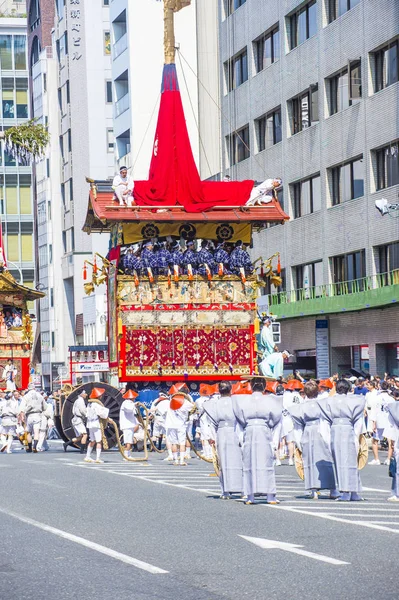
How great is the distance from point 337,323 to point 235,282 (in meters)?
8.16

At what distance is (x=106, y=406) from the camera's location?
31.3 meters

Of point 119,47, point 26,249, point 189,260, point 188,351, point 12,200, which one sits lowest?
point 188,351

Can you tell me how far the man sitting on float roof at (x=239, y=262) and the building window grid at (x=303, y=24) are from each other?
11.7 meters

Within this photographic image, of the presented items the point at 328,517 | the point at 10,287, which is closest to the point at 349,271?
the point at 10,287

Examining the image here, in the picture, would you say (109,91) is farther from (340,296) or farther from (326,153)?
(340,296)

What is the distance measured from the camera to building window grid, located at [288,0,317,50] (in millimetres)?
42031

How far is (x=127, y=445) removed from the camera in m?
28.4

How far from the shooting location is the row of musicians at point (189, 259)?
3244 centimetres

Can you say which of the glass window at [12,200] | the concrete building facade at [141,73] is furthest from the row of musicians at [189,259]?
the glass window at [12,200]

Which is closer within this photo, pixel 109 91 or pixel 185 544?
pixel 185 544

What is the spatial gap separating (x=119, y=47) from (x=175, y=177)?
30.9m

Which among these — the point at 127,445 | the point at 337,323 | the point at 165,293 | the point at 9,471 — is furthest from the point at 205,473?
the point at 337,323

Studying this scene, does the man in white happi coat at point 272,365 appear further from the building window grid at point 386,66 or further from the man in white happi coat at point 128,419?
the building window grid at point 386,66

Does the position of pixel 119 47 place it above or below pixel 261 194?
above
